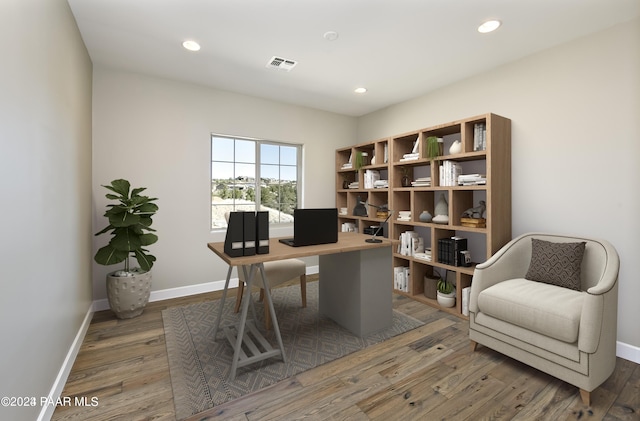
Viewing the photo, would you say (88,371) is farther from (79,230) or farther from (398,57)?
(398,57)

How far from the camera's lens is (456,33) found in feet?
8.05

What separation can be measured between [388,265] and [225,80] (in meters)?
2.81

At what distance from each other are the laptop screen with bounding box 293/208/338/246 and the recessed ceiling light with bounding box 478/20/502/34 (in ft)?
6.23

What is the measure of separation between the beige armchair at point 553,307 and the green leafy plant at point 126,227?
300cm

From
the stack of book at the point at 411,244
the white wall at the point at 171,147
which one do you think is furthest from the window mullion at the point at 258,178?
the stack of book at the point at 411,244

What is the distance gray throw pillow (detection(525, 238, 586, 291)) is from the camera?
86.1 inches

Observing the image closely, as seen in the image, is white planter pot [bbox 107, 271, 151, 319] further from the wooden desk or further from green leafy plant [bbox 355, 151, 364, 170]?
green leafy plant [bbox 355, 151, 364, 170]

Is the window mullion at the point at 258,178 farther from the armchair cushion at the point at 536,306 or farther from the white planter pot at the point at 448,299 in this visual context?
the armchair cushion at the point at 536,306

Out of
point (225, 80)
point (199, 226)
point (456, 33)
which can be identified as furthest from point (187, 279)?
point (456, 33)

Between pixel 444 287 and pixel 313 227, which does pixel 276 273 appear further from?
pixel 444 287

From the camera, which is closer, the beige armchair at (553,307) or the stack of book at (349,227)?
the beige armchair at (553,307)

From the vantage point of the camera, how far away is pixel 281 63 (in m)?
3.02

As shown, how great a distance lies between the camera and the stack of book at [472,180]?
2.87 metres

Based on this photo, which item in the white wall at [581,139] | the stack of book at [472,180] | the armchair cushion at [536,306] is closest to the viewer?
the armchair cushion at [536,306]
